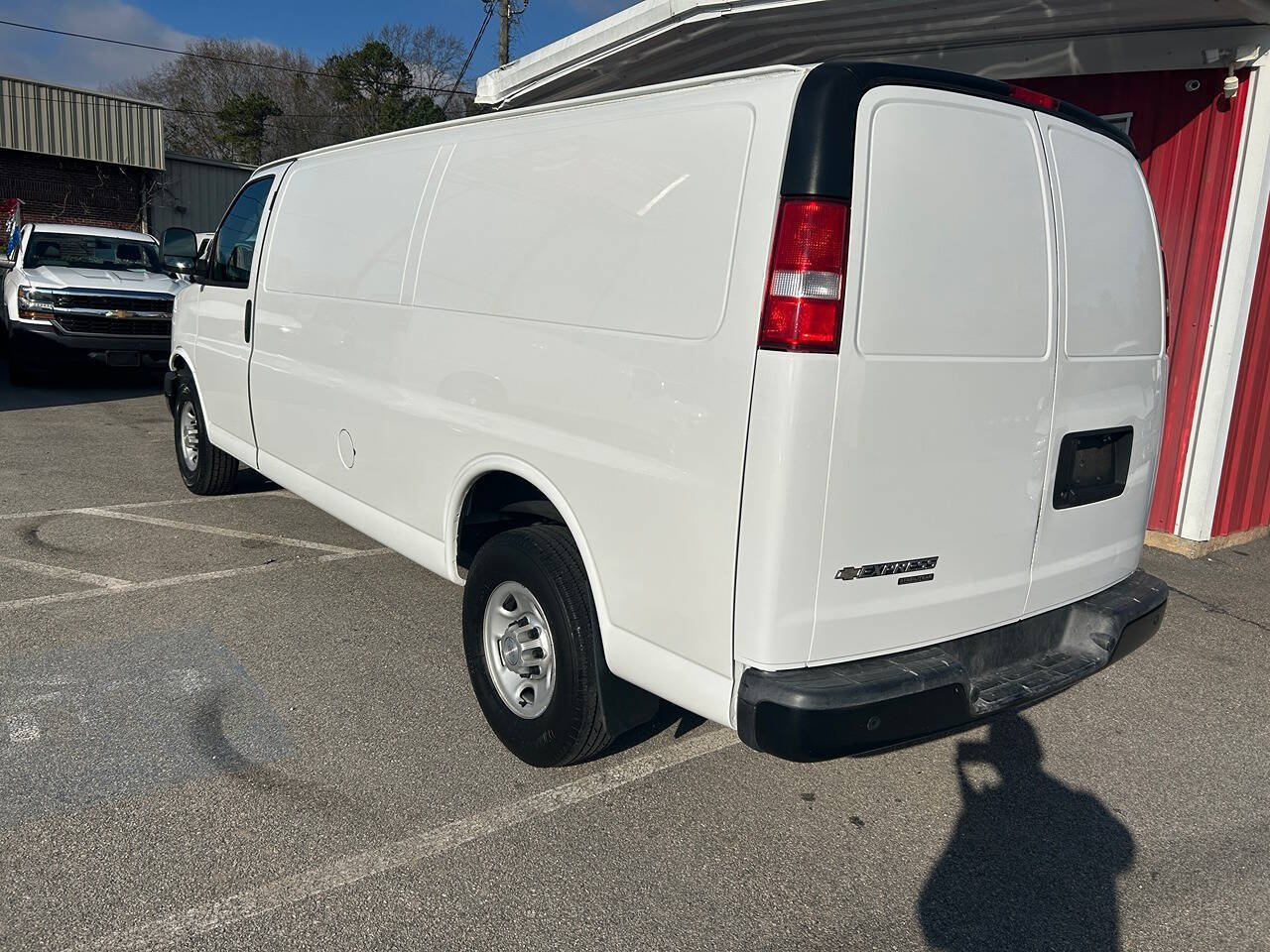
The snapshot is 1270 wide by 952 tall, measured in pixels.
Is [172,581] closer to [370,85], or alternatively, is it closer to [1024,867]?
[1024,867]

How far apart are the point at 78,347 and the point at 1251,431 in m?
11.3

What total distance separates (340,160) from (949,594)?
138 inches

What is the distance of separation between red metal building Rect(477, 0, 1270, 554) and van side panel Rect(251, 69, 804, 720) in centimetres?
335

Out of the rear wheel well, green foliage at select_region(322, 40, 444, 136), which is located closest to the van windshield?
the rear wheel well

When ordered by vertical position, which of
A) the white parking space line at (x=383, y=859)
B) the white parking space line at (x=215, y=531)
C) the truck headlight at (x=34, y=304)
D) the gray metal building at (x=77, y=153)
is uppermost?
the gray metal building at (x=77, y=153)

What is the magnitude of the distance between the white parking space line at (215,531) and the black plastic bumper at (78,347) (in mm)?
5435

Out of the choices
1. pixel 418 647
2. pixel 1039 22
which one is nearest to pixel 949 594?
pixel 418 647

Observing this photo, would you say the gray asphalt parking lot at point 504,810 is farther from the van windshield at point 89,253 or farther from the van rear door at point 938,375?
the van windshield at point 89,253

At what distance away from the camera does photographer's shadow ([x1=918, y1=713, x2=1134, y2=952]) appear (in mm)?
2727

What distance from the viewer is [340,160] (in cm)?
470

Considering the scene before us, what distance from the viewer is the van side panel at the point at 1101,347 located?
2.99m

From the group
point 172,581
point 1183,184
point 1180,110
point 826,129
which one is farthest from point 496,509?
point 1180,110

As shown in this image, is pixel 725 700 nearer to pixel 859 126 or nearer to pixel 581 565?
pixel 581 565

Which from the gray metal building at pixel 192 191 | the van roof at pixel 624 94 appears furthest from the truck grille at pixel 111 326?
the gray metal building at pixel 192 191
